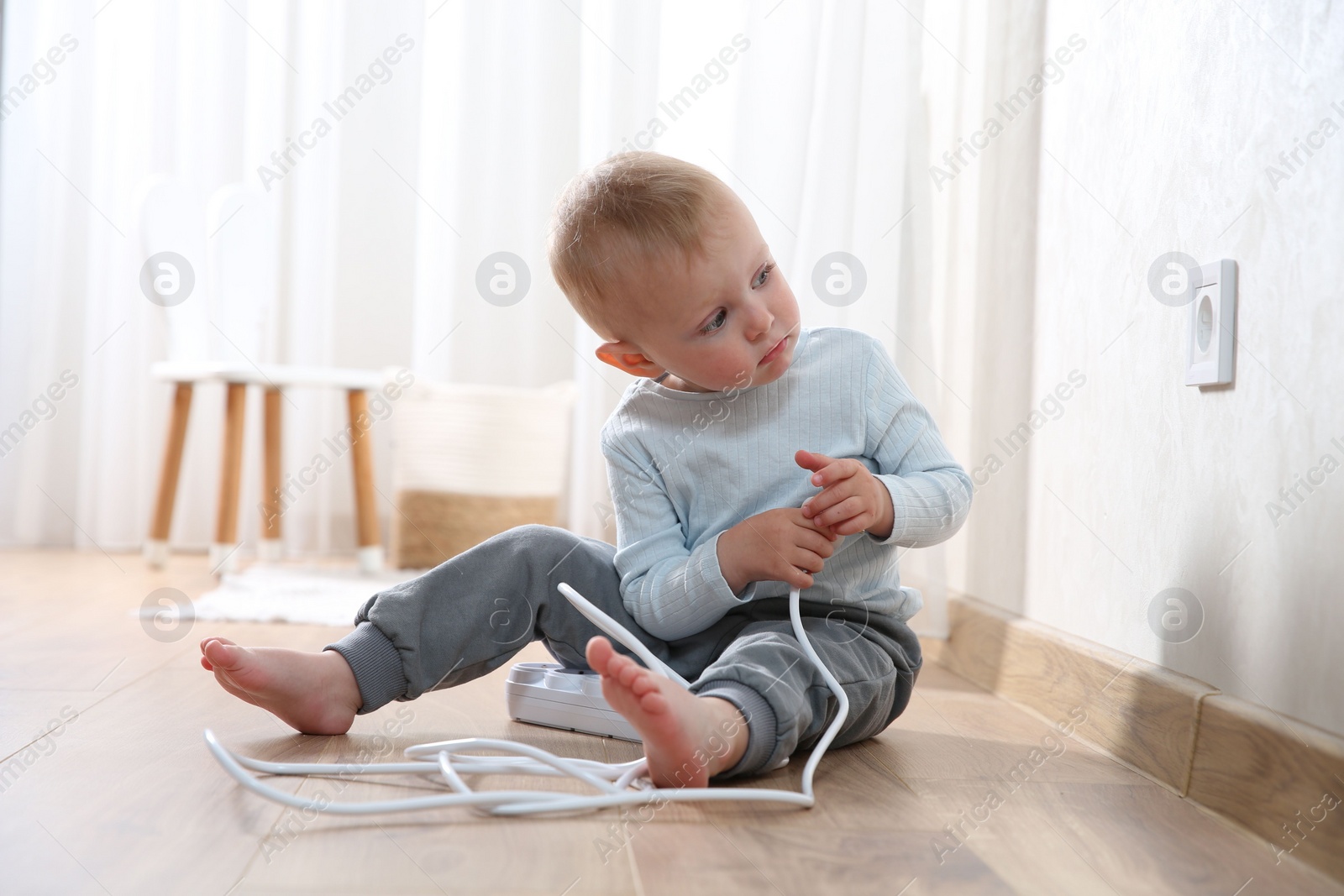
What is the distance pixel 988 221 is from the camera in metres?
1.18

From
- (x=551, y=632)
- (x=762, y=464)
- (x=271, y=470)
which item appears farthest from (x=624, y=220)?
(x=271, y=470)

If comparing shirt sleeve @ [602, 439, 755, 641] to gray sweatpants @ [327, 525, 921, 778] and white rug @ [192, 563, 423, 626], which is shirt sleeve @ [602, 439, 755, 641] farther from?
white rug @ [192, 563, 423, 626]

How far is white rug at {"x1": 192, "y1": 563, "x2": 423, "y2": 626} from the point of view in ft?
4.58

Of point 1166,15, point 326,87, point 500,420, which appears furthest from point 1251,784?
point 326,87

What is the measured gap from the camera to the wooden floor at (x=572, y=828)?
0.50m

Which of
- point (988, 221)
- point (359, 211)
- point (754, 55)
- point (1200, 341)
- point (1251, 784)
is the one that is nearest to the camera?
point (1251, 784)

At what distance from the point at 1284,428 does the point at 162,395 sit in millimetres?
2304

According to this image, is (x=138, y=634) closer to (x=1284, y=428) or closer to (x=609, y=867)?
(x=609, y=867)

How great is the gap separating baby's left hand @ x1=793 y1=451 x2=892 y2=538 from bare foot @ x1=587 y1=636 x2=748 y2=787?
149mm

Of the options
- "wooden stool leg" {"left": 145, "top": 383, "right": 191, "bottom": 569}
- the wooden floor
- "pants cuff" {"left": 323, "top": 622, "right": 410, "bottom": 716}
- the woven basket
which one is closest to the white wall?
the wooden floor

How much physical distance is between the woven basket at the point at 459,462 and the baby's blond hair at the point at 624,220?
1.25 m

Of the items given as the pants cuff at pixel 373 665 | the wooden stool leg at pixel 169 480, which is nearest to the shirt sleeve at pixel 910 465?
the pants cuff at pixel 373 665

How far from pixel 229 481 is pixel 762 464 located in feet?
4.41

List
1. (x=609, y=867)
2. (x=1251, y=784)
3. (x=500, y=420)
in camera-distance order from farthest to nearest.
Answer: (x=500, y=420), (x=1251, y=784), (x=609, y=867)
